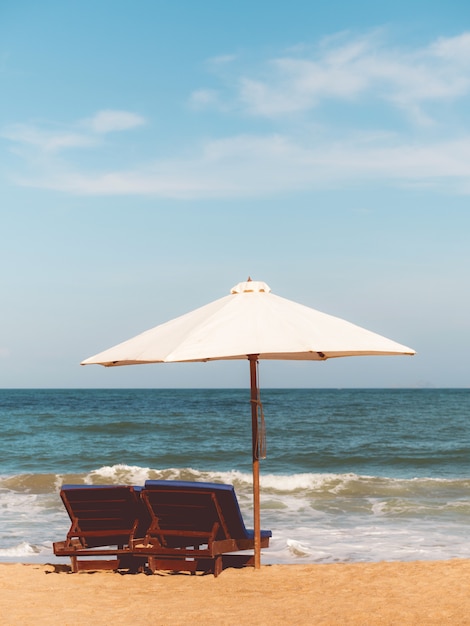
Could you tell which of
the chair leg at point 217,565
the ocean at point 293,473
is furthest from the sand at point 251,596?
the ocean at point 293,473

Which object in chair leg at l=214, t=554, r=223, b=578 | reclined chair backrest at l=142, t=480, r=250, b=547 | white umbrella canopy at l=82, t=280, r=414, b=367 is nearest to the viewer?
white umbrella canopy at l=82, t=280, r=414, b=367

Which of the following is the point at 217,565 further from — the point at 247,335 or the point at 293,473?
the point at 293,473

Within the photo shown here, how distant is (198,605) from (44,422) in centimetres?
3328

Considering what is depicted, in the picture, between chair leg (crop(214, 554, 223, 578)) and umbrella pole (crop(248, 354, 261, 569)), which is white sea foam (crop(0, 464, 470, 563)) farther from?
umbrella pole (crop(248, 354, 261, 569))

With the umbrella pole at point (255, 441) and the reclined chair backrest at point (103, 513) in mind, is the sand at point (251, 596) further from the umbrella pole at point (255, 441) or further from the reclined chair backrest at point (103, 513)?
the umbrella pole at point (255, 441)

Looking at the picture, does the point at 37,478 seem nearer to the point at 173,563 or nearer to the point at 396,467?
the point at 396,467

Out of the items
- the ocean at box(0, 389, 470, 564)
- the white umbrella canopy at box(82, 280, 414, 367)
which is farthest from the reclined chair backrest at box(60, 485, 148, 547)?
the ocean at box(0, 389, 470, 564)

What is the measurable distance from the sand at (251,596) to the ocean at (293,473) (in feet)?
5.11

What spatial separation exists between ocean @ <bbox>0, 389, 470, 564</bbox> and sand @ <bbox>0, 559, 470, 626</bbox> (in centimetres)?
156

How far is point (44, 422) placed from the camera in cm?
3853

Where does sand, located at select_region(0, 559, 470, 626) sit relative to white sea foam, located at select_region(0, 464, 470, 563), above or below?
above

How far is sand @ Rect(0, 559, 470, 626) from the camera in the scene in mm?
6078

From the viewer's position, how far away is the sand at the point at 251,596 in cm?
608

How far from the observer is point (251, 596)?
6.75 meters
